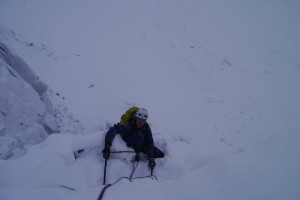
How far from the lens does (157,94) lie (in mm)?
11523

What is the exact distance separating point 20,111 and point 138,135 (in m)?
2.70

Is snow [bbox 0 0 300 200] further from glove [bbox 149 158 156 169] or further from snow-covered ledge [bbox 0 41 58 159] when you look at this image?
glove [bbox 149 158 156 169]

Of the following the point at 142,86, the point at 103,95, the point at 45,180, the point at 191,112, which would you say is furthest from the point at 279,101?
the point at 45,180

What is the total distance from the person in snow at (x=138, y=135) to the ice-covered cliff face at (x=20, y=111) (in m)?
1.70

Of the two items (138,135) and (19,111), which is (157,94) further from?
(19,111)

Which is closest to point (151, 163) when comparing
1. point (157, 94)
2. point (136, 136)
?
point (136, 136)

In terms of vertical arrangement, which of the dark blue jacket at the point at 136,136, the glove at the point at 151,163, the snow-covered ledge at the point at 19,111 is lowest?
the glove at the point at 151,163

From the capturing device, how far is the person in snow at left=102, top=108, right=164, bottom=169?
228 inches

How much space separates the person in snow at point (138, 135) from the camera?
580cm

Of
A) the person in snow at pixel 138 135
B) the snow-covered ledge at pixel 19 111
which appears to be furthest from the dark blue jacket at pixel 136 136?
the snow-covered ledge at pixel 19 111

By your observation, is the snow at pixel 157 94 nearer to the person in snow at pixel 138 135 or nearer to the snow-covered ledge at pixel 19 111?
the snow-covered ledge at pixel 19 111

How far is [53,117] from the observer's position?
282 inches

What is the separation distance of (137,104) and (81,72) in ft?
11.1

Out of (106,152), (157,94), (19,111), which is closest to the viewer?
(106,152)
